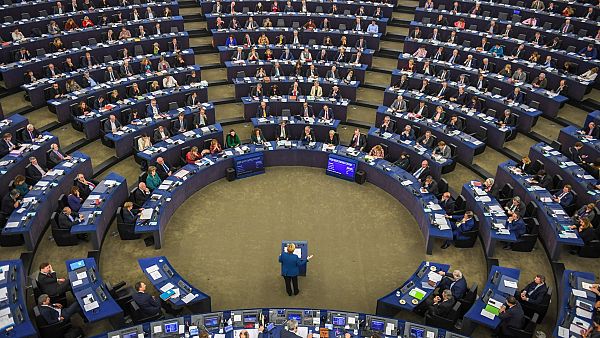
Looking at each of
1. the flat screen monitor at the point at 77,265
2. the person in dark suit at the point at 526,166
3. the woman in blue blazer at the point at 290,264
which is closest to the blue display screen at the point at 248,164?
the woman in blue blazer at the point at 290,264

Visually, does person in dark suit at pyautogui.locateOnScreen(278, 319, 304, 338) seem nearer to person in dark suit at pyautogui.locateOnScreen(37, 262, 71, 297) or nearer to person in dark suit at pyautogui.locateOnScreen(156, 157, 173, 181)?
person in dark suit at pyautogui.locateOnScreen(37, 262, 71, 297)

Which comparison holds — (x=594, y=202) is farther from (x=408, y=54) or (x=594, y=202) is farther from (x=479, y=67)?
(x=408, y=54)

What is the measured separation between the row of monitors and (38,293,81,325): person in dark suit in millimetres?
1984

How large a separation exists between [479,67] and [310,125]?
9264mm

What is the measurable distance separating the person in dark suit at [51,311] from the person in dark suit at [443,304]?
8873mm

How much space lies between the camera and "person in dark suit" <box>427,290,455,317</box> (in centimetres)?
1303

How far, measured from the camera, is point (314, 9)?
30.3 m

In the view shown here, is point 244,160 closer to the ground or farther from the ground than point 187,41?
closer to the ground

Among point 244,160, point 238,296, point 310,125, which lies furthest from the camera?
point 310,125

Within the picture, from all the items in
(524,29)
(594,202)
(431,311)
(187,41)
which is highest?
(524,29)

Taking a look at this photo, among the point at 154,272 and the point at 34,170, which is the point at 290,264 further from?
the point at 34,170

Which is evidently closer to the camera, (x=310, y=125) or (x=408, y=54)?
(x=310, y=125)

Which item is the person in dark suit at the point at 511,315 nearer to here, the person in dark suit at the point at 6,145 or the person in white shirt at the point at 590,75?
the person in white shirt at the point at 590,75

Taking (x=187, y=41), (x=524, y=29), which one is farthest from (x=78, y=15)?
(x=524, y=29)
